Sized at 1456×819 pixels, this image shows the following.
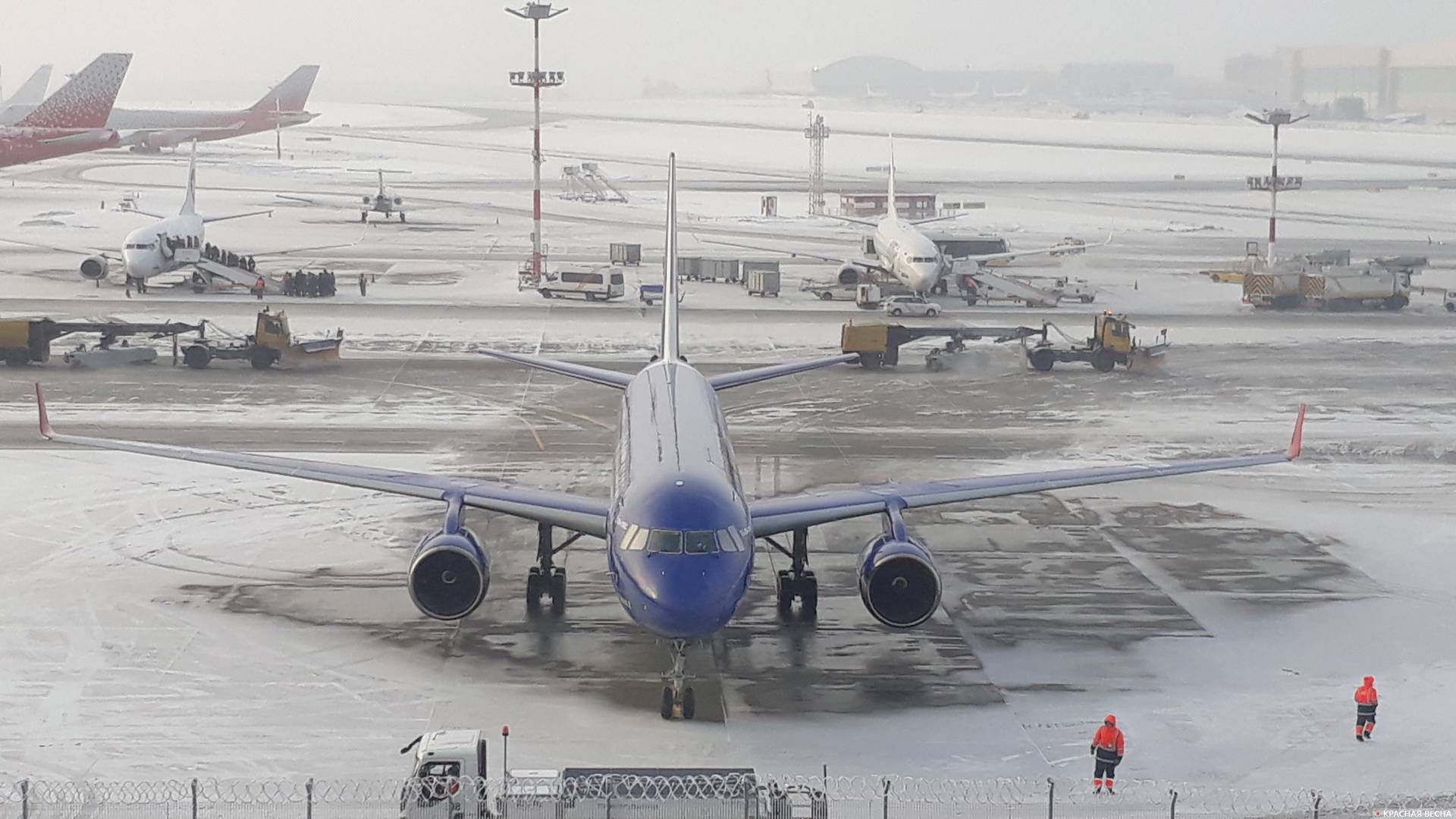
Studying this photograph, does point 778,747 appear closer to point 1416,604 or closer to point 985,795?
point 985,795

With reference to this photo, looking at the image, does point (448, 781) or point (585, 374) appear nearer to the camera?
point (448, 781)

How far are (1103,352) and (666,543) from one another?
33287 mm

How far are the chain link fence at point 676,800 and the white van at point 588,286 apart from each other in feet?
161

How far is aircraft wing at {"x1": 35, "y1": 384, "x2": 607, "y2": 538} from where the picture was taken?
24734 mm

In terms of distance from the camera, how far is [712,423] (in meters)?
26.1

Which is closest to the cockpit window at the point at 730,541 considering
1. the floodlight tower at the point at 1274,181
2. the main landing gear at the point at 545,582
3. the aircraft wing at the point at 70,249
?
the main landing gear at the point at 545,582

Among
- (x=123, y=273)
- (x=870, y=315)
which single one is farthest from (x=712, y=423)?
(x=123, y=273)

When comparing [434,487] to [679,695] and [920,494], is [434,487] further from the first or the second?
[920,494]

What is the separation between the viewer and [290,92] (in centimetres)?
18412

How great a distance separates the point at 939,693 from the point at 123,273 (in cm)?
5808

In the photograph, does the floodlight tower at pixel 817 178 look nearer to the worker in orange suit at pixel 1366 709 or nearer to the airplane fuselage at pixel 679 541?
the airplane fuselage at pixel 679 541

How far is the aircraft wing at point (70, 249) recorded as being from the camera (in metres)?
72.1

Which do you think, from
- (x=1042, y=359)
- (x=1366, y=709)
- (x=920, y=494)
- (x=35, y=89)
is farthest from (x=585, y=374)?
(x=35, y=89)

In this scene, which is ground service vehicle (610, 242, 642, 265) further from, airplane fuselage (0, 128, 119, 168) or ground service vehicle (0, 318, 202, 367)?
ground service vehicle (0, 318, 202, 367)
